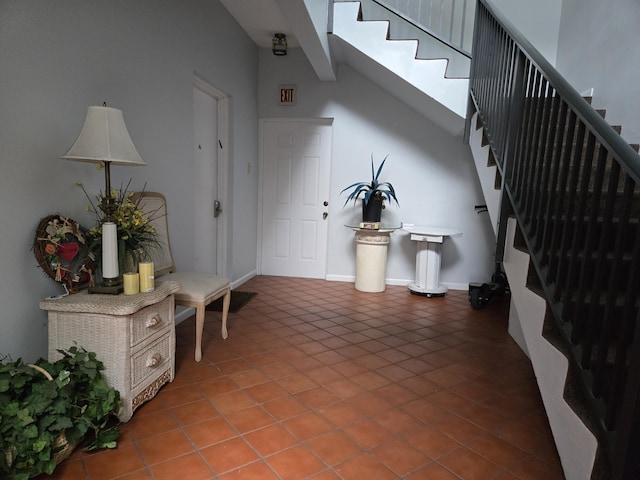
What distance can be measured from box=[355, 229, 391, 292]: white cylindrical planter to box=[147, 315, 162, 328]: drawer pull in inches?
108

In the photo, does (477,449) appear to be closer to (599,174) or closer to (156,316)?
(599,174)

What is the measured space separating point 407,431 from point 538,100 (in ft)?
5.79

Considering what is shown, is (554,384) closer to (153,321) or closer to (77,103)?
(153,321)

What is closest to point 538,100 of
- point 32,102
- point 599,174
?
point 599,174

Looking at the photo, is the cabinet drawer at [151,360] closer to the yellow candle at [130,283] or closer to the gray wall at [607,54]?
the yellow candle at [130,283]

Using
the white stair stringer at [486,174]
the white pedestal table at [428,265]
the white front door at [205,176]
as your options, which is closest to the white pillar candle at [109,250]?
the white front door at [205,176]

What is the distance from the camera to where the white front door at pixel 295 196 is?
4.90 metres

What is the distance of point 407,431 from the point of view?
1893 mm

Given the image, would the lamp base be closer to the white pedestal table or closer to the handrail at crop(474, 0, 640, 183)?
the handrail at crop(474, 0, 640, 183)

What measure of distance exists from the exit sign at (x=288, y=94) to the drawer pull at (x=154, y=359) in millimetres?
3559

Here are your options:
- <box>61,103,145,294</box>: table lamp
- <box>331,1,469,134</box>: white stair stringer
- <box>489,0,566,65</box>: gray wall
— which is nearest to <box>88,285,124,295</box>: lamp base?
<box>61,103,145,294</box>: table lamp

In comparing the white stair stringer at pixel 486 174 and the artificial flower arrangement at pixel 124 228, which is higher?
the white stair stringer at pixel 486 174

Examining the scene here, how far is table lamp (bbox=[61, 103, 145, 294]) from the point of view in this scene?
1734mm

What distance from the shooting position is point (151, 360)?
2012 millimetres
